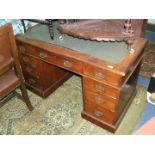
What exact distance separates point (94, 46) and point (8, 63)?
0.79 meters

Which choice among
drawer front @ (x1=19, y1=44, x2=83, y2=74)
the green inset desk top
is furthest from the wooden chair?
the green inset desk top

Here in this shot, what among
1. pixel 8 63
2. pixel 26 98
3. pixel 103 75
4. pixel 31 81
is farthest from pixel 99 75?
pixel 31 81

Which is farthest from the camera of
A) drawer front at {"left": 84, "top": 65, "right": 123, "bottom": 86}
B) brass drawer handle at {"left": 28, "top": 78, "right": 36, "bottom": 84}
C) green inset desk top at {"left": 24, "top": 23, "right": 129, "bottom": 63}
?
brass drawer handle at {"left": 28, "top": 78, "right": 36, "bottom": 84}

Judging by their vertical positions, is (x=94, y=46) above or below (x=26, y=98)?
above

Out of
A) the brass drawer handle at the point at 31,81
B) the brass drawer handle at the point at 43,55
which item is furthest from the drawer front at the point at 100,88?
the brass drawer handle at the point at 31,81

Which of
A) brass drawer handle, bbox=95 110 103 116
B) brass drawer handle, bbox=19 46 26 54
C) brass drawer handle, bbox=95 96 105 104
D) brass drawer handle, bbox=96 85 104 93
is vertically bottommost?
brass drawer handle, bbox=95 110 103 116

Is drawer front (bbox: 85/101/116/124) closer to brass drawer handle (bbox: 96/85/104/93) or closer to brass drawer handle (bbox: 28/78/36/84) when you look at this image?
brass drawer handle (bbox: 96/85/104/93)

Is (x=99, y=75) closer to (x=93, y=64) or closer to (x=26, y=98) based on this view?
(x=93, y=64)

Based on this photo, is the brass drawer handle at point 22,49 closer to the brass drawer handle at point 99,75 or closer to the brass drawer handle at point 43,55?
the brass drawer handle at point 43,55

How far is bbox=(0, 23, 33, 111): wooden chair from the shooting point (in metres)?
1.59

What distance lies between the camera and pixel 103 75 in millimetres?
1573

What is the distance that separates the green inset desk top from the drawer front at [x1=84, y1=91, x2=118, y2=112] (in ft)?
1.12
